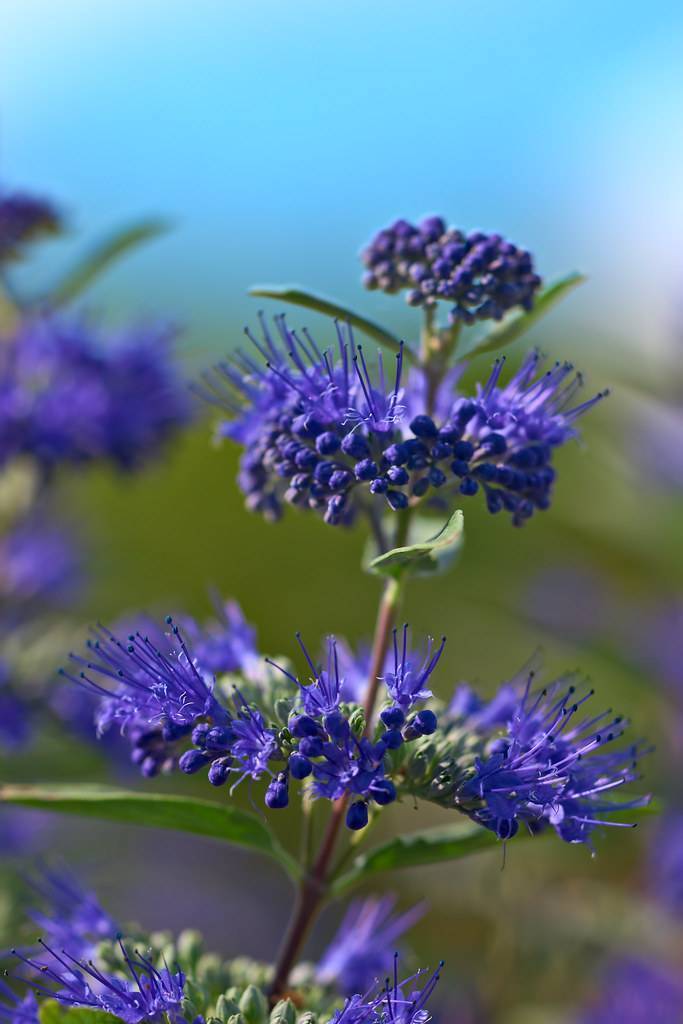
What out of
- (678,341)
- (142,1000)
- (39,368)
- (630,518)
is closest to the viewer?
(142,1000)

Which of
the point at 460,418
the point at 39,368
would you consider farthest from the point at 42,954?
the point at 39,368

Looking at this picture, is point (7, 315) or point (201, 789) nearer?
point (7, 315)

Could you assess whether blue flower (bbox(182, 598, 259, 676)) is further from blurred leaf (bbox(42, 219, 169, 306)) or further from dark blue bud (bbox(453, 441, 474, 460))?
blurred leaf (bbox(42, 219, 169, 306))

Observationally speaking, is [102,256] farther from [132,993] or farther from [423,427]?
[132,993]

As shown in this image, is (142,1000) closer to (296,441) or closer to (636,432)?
(296,441)

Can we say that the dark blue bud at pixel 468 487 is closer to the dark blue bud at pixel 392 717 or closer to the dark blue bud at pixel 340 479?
the dark blue bud at pixel 340 479

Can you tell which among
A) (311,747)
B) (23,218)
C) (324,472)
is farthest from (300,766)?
(23,218)

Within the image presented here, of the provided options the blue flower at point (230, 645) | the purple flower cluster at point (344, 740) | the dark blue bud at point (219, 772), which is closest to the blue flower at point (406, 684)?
the purple flower cluster at point (344, 740)
